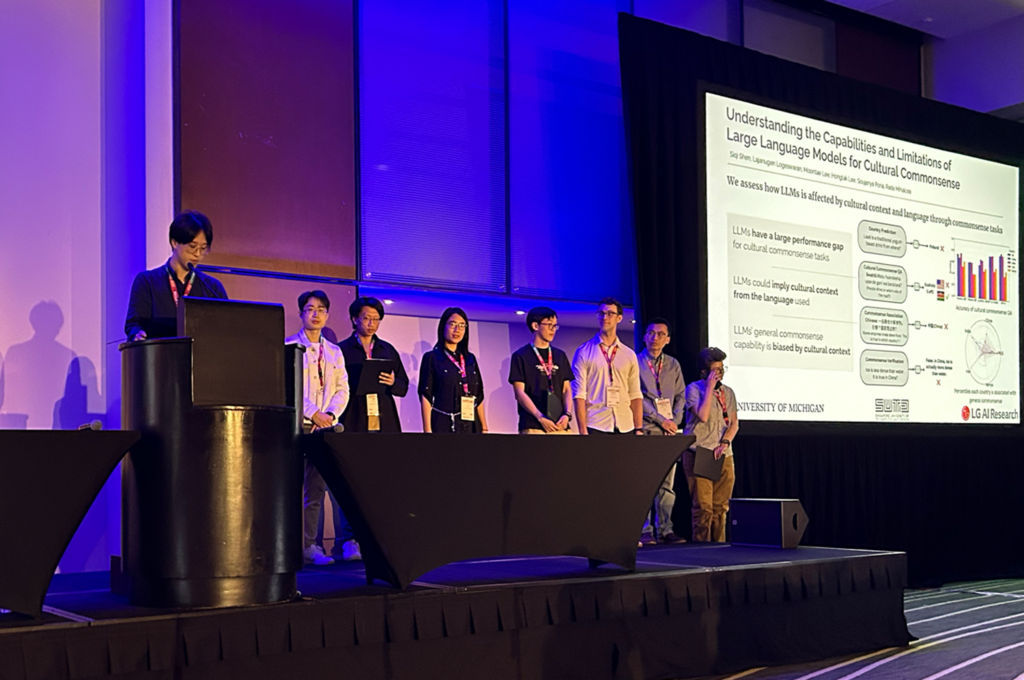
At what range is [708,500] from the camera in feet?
18.4

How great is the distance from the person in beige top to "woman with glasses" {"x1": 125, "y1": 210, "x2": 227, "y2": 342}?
9.76ft

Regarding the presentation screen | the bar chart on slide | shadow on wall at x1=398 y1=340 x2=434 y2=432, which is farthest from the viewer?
the bar chart on slide

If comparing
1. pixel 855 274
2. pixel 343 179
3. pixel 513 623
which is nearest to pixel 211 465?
pixel 513 623

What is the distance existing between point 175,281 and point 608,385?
2.48 metres

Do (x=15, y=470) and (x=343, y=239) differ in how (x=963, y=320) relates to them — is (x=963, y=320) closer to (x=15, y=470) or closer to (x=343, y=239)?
(x=343, y=239)

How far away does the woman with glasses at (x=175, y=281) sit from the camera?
3.15 m

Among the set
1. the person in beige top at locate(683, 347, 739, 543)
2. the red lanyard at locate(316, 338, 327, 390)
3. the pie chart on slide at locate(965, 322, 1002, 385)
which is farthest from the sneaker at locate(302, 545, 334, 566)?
the pie chart on slide at locate(965, 322, 1002, 385)

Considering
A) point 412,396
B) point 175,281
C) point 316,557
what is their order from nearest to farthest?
point 175,281
point 316,557
point 412,396

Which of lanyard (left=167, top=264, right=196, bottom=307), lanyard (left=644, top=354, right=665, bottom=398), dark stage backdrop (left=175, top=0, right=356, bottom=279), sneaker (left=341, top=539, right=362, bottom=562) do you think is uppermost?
dark stage backdrop (left=175, top=0, right=356, bottom=279)

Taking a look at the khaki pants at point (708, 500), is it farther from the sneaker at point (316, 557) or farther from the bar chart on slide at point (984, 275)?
the bar chart on slide at point (984, 275)

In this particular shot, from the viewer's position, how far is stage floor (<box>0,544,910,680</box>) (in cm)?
249

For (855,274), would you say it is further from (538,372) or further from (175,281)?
(175,281)

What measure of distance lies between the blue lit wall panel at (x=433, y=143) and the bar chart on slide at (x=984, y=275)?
3462 millimetres

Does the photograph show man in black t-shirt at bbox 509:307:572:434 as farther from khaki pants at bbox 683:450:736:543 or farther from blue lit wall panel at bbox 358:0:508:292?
khaki pants at bbox 683:450:736:543
